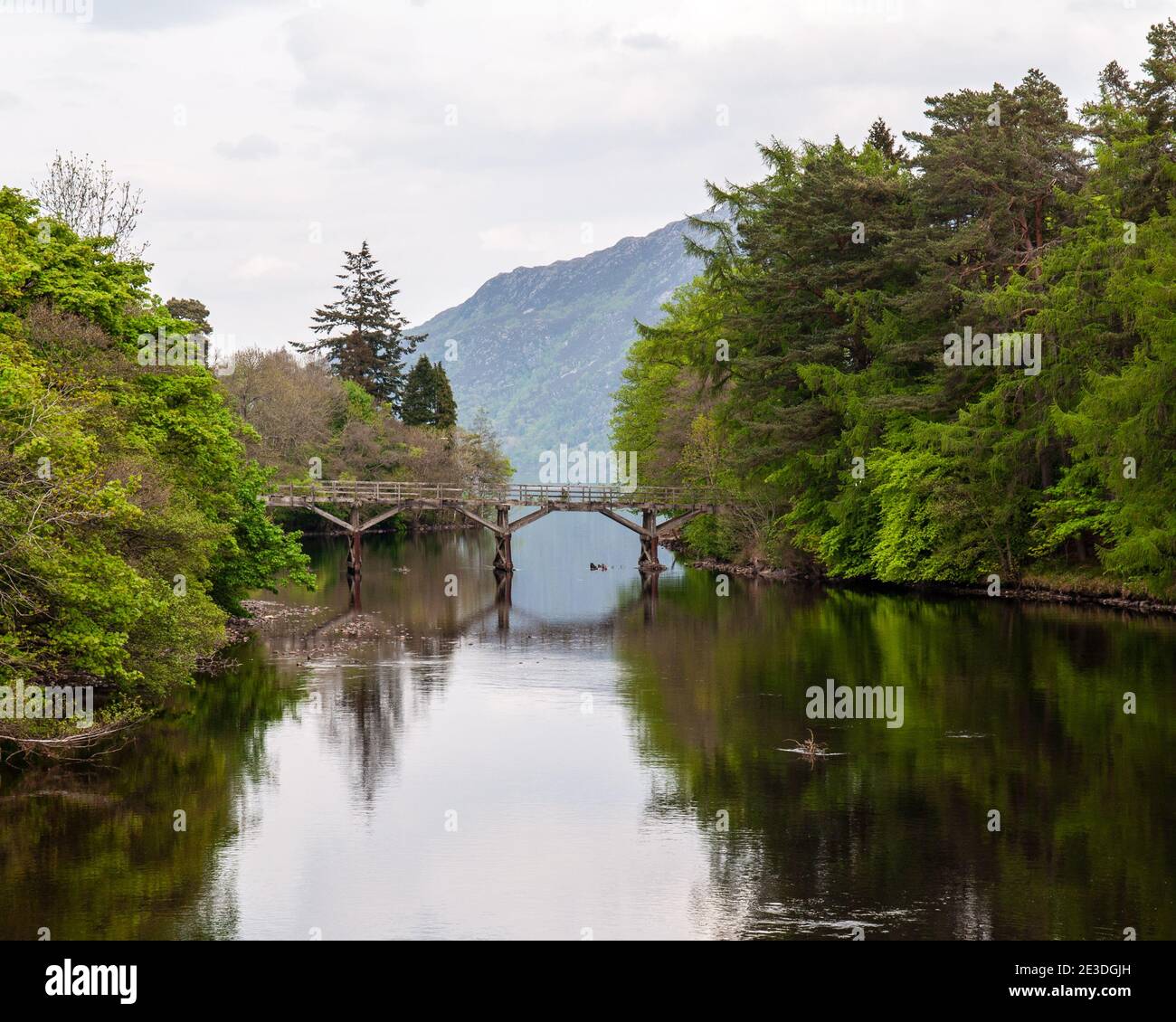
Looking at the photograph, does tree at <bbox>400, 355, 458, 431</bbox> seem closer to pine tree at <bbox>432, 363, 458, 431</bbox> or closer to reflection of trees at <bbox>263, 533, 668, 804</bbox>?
pine tree at <bbox>432, 363, 458, 431</bbox>

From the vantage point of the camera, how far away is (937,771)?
25.8 metres

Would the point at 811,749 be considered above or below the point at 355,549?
below

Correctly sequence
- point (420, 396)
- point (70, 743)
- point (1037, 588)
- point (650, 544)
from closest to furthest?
1. point (70, 743)
2. point (1037, 588)
3. point (650, 544)
4. point (420, 396)

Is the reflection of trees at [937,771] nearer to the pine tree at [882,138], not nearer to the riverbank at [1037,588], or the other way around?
the riverbank at [1037,588]

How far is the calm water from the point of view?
18.4 m

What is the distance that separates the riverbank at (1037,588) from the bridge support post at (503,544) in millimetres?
12391

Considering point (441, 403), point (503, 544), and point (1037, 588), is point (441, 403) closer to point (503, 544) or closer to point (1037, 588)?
point (503, 544)

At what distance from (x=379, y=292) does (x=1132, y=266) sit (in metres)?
80.2

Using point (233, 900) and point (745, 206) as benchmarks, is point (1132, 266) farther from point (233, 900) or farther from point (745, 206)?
point (233, 900)

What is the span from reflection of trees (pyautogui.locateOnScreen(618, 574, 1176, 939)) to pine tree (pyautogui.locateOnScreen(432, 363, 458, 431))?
2704 inches

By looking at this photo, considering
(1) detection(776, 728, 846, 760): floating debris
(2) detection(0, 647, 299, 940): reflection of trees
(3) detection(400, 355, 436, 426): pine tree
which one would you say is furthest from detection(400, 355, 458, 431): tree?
(1) detection(776, 728, 846, 760): floating debris

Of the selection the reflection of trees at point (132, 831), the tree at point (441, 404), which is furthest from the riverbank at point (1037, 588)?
the tree at point (441, 404)

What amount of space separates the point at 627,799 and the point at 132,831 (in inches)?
328

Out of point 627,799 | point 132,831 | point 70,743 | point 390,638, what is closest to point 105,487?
point 70,743
